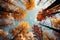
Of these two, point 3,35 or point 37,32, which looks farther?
point 37,32

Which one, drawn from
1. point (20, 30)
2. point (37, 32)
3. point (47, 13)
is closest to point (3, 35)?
point (20, 30)

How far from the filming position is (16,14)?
3.55m

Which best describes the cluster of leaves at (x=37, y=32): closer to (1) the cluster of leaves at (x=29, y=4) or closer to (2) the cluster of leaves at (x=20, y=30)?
(2) the cluster of leaves at (x=20, y=30)

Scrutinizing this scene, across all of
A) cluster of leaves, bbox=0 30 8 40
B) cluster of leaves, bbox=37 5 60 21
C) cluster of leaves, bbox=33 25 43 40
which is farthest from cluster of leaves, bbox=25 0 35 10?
cluster of leaves, bbox=0 30 8 40

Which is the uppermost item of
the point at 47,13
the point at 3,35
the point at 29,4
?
the point at 29,4

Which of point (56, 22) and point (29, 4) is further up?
point (29, 4)

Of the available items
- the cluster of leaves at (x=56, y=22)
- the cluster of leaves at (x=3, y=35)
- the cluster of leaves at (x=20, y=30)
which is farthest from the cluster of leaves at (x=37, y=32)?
the cluster of leaves at (x=3, y=35)

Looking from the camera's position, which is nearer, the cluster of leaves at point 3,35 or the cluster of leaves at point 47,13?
the cluster of leaves at point 3,35

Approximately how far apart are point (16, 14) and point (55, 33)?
2.20 ft

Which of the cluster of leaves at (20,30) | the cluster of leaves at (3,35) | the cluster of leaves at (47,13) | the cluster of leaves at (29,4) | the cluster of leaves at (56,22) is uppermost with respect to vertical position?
the cluster of leaves at (29,4)

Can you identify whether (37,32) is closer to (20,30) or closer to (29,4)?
(20,30)

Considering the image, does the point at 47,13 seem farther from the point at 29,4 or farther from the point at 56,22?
the point at 29,4

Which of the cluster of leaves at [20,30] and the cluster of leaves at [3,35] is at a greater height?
the cluster of leaves at [20,30]

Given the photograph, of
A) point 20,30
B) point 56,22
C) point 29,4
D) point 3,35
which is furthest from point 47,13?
point 3,35
